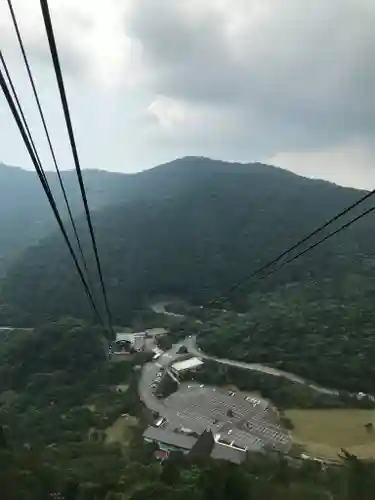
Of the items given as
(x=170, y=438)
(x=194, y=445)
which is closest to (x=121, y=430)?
(x=170, y=438)

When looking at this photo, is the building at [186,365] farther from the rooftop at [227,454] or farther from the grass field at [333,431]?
the rooftop at [227,454]

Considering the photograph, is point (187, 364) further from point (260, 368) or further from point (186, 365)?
point (260, 368)

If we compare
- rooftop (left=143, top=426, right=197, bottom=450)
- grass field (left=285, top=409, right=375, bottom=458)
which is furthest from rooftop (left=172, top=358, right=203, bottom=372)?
rooftop (left=143, top=426, right=197, bottom=450)

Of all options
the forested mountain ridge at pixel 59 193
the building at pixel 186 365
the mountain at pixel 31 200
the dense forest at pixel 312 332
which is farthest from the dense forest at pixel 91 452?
the mountain at pixel 31 200

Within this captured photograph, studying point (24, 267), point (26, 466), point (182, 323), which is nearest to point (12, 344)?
point (182, 323)

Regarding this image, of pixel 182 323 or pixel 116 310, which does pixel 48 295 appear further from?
pixel 182 323
